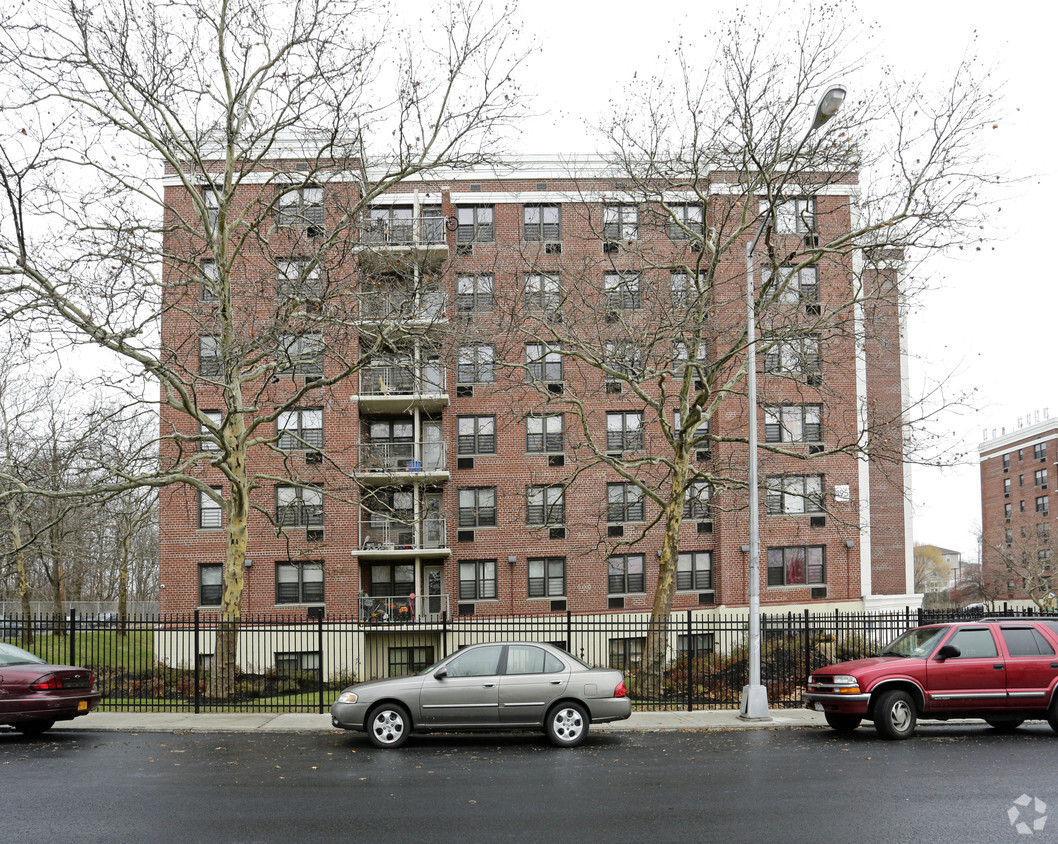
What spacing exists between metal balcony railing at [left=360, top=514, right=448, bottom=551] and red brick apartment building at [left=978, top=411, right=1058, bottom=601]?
164 feet

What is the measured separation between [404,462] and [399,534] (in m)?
2.69

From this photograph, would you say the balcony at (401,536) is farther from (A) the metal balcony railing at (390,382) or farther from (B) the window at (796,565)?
(B) the window at (796,565)

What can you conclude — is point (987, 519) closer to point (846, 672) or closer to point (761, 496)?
point (761, 496)

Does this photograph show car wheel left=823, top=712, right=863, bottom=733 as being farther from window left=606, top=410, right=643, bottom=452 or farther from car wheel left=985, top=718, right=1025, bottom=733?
window left=606, top=410, right=643, bottom=452

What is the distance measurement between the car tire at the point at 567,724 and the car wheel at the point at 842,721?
406 centimetres

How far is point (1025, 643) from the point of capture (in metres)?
14.2

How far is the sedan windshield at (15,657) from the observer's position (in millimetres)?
14609

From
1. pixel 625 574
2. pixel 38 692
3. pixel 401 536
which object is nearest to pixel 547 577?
pixel 625 574

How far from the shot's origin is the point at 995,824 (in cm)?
830

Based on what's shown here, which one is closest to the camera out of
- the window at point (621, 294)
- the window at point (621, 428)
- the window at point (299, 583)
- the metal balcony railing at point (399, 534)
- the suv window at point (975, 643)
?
the suv window at point (975, 643)

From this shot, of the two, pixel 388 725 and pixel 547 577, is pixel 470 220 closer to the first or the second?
pixel 547 577

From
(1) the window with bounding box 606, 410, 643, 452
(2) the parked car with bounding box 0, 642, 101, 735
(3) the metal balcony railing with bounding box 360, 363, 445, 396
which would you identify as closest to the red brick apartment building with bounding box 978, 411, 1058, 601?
(1) the window with bounding box 606, 410, 643, 452

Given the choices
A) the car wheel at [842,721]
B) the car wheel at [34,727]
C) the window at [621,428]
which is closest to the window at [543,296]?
the window at [621,428]

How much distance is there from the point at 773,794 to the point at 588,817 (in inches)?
88.3
